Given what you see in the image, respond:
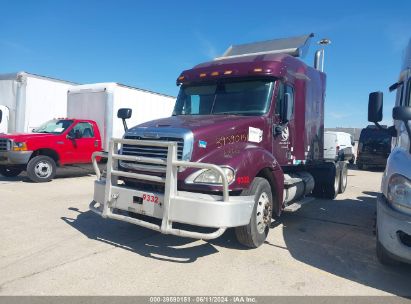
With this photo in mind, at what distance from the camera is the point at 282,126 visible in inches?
229

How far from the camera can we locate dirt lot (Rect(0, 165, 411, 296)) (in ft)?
11.9

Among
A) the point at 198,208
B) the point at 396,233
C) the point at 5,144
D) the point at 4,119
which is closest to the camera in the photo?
the point at 396,233

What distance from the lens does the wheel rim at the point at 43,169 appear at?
10195 millimetres

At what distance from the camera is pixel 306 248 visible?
4949 millimetres

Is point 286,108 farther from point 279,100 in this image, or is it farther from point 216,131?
point 216,131

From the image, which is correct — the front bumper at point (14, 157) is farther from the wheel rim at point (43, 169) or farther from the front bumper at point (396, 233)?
the front bumper at point (396, 233)

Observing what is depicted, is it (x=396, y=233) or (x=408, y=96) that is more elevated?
(x=408, y=96)

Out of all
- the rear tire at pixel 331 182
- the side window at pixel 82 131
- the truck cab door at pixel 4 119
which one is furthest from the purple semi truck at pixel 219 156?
the truck cab door at pixel 4 119

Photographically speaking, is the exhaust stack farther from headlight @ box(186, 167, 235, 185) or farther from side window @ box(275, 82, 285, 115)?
headlight @ box(186, 167, 235, 185)

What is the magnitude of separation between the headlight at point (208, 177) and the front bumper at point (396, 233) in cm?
167

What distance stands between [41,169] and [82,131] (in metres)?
1.72

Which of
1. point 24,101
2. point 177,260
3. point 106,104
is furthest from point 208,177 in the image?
point 24,101

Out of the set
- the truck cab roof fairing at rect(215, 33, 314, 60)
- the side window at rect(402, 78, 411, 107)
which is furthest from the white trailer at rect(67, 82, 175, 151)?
the side window at rect(402, 78, 411, 107)

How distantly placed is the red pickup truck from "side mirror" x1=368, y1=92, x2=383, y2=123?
854 cm
